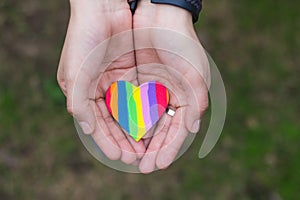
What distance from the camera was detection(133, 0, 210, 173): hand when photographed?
4.24 ft

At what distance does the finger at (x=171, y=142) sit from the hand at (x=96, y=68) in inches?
2.0

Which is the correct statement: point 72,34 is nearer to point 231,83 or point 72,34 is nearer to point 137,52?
point 137,52

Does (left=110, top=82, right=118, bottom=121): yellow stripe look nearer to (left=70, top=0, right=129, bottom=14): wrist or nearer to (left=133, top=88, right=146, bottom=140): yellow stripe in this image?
(left=133, top=88, right=146, bottom=140): yellow stripe

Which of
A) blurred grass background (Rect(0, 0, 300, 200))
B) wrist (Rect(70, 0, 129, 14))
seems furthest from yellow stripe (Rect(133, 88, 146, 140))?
blurred grass background (Rect(0, 0, 300, 200))

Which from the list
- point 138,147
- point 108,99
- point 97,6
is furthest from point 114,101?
point 97,6

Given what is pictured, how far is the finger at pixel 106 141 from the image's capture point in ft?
4.25

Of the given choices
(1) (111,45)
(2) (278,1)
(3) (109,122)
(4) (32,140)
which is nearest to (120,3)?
(1) (111,45)

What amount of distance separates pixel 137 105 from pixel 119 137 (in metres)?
0.08

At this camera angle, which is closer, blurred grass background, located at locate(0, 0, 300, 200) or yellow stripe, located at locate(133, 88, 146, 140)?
yellow stripe, located at locate(133, 88, 146, 140)

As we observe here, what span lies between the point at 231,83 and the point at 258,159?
276 millimetres

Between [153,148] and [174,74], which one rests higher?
[174,74]

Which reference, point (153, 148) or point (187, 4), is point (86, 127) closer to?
point (153, 148)

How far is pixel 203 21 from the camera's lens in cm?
208

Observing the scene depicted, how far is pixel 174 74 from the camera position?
133cm
